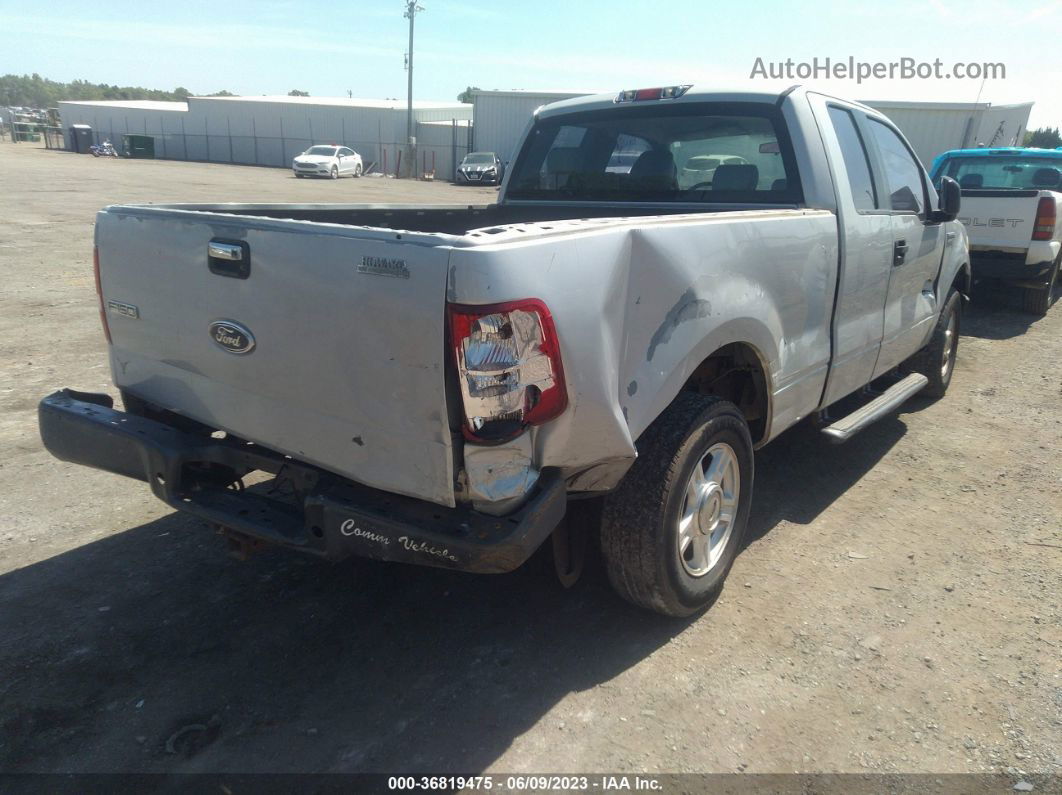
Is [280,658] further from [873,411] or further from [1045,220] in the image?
[1045,220]

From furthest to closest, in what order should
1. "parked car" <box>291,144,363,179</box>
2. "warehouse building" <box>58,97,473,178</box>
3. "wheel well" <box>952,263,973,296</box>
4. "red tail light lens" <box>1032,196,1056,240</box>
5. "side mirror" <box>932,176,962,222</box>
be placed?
1. "warehouse building" <box>58,97,473,178</box>
2. "parked car" <box>291,144,363,179</box>
3. "red tail light lens" <box>1032,196,1056,240</box>
4. "wheel well" <box>952,263,973,296</box>
5. "side mirror" <box>932,176,962,222</box>

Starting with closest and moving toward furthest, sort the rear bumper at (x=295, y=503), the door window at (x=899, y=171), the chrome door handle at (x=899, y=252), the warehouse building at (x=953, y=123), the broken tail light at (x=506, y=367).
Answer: the broken tail light at (x=506, y=367), the rear bumper at (x=295, y=503), the chrome door handle at (x=899, y=252), the door window at (x=899, y=171), the warehouse building at (x=953, y=123)

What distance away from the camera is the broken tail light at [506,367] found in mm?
2070

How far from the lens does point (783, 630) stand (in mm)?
3090

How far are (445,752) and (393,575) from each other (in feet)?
3.61

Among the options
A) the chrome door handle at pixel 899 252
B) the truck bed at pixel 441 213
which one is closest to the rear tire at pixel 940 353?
the chrome door handle at pixel 899 252

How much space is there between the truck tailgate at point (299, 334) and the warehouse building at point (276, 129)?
42.7 metres

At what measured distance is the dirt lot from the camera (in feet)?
8.02

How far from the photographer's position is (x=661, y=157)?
13.9 feet

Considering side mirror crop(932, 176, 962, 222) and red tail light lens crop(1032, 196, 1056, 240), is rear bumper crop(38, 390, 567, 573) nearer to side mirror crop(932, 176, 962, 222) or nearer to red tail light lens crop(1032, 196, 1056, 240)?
side mirror crop(932, 176, 962, 222)

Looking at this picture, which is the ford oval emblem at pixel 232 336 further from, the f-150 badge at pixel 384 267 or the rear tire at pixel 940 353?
the rear tire at pixel 940 353

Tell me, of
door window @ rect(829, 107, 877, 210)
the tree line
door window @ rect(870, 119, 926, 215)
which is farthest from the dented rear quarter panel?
the tree line

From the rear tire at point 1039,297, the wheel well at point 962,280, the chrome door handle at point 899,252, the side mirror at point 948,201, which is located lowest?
the rear tire at point 1039,297

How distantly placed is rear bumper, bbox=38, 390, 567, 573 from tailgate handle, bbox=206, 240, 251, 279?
629 mm
